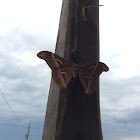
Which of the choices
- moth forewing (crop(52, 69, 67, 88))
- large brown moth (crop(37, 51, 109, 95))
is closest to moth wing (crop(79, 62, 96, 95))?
large brown moth (crop(37, 51, 109, 95))

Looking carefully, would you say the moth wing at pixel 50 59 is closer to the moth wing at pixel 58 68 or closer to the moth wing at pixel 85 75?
the moth wing at pixel 58 68

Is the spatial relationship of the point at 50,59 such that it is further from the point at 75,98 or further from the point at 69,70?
the point at 75,98

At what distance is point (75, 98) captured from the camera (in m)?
0.97

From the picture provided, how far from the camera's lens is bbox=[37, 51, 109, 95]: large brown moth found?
925 millimetres

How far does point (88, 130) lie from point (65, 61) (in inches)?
15.9

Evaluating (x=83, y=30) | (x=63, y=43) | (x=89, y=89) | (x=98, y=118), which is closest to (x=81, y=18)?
(x=83, y=30)

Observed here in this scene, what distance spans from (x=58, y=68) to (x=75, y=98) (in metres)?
0.20

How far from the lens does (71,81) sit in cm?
99

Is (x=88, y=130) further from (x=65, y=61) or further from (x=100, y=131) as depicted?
(x=65, y=61)

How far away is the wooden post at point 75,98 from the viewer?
35.6 inches

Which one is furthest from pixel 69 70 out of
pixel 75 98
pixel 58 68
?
pixel 75 98

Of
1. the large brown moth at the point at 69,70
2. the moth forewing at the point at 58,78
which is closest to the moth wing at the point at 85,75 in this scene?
the large brown moth at the point at 69,70

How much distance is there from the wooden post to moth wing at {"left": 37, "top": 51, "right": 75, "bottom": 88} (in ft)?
0.22

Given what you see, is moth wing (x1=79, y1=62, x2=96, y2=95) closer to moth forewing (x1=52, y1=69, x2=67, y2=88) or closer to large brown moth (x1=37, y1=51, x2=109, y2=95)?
large brown moth (x1=37, y1=51, x2=109, y2=95)
